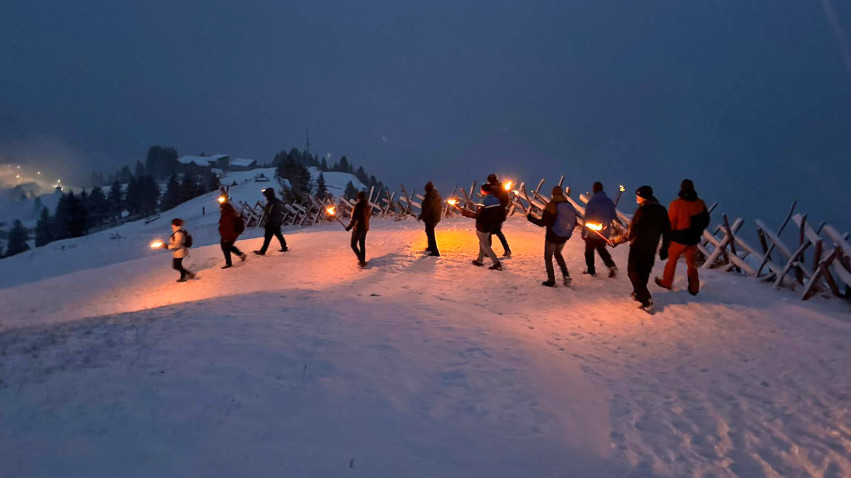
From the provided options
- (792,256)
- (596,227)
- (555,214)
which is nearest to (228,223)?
(555,214)

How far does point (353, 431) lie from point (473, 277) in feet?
19.8

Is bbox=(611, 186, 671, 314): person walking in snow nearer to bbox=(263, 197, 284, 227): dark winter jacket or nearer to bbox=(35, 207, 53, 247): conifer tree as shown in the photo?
bbox=(263, 197, 284, 227): dark winter jacket

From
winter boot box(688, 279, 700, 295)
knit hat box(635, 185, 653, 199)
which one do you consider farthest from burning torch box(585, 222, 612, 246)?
winter boot box(688, 279, 700, 295)

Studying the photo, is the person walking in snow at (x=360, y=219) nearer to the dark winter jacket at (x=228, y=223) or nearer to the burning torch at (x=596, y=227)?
the dark winter jacket at (x=228, y=223)

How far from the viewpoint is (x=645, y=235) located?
6.51 metres

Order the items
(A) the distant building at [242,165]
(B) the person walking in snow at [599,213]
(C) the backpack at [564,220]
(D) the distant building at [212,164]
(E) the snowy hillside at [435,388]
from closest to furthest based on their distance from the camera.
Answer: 1. (E) the snowy hillside at [435,388]
2. (C) the backpack at [564,220]
3. (B) the person walking in snow at [599,213]
4. (D) the distant building at [212,164]
5. (A) the distant building at [242,165]

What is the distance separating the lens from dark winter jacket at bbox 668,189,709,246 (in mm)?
6848

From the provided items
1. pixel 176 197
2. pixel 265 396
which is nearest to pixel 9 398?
pixel 265 396

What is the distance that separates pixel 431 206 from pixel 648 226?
4.86m

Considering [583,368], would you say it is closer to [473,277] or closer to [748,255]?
[473,277]

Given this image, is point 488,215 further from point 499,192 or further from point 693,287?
point 693,287

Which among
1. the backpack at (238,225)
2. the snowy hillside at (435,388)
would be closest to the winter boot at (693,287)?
the snowy hillside at (435,388)

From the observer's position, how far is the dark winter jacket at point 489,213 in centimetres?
893

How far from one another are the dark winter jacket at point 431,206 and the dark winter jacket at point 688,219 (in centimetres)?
478
